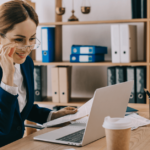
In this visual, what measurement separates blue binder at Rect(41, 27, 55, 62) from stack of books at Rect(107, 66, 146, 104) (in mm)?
612

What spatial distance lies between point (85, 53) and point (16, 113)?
4.18 feet

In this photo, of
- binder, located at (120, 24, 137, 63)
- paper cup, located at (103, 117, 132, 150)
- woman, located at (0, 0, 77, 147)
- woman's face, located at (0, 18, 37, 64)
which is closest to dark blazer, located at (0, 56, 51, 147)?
woman, located at (0, 0, 77, 147)

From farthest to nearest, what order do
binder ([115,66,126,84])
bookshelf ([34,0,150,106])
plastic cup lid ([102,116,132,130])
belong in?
1. binder ([115,66,126,84])
2. bookshelf ([34,0,150,106])
3. plastic cup lid ([102,116,132,130])

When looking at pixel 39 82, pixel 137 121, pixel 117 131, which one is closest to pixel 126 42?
pixel 39 82

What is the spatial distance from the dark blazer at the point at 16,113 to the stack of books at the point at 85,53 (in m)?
0.96

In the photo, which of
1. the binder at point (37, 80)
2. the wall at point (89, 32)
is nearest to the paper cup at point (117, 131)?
the binder at point (37, 80)

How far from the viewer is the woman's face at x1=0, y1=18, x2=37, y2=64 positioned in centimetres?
116

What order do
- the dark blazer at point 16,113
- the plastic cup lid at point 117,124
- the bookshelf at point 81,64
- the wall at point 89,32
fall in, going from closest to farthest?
the plastic cup lid at point 117,124, the dark blazer at point 16,113, the bookshelf at point 81,64, the wall at point 89,32

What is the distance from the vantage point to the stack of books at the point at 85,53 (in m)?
2.38

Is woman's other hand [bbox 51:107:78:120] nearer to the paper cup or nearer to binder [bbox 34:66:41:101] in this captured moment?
the paper cup

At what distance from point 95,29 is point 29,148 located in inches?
75.7

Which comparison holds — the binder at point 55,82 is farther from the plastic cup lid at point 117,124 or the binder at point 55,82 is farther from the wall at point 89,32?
the plastic cup lid at point 117,124

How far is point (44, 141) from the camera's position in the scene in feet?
3.39

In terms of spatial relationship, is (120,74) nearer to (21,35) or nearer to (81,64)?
(81,64)
